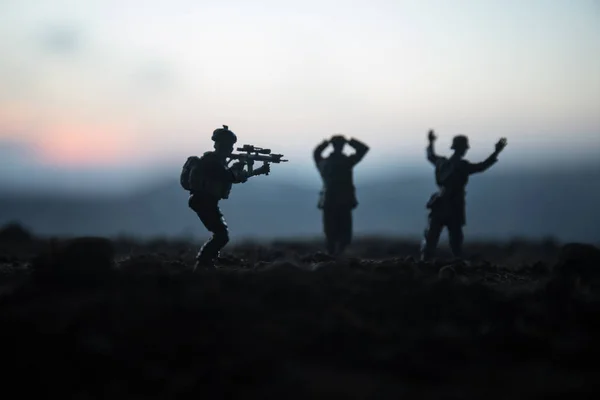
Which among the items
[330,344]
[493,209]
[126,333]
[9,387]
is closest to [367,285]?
[330,344]

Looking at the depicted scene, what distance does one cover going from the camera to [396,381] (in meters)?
7.94

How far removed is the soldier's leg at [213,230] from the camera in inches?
528

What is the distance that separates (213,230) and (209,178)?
39.8 inches

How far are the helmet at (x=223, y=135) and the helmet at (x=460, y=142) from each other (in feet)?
20.7

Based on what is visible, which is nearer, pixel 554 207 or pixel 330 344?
pixel 330 344

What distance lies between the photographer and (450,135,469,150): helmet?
17.4 m

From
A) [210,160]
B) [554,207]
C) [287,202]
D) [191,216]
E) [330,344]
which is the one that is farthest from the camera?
[287,202]

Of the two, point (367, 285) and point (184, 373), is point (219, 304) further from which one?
point (367, 285)

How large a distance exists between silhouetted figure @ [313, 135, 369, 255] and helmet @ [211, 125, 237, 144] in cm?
677

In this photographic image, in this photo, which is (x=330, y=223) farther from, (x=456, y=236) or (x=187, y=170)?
(x=187, y=170)

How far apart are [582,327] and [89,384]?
6039mm

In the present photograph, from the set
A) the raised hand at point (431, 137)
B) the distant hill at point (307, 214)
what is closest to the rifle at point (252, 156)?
the raised hand at point (431, 137)

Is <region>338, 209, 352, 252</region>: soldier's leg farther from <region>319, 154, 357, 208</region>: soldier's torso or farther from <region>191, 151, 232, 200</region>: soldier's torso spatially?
<region>191, 151, 232, 200</region>: soldier's torso

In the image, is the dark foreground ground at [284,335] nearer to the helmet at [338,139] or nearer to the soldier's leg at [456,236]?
the soldier's leg at [456,236]
